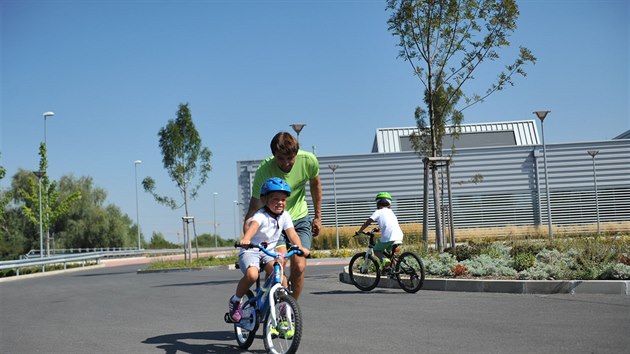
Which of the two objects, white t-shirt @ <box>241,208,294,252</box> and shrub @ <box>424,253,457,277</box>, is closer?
white t-shirt @ <box>241,208,294,252</box>

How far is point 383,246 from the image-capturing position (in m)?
12.1

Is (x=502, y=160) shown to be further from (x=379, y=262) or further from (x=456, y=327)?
(x=456, y=327)

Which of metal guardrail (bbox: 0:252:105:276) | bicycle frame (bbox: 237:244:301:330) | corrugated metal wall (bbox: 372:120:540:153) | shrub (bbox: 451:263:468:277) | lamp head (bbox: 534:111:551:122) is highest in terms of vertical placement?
corrugated metal wall (bbox: 372:120:540:153)

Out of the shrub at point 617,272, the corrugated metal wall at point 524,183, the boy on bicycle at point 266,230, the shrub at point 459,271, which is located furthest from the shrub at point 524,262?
the corrugated metal wall at point 524,183

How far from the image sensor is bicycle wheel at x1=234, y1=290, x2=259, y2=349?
6.28 metres

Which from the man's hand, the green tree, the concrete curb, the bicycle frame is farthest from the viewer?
the green tree

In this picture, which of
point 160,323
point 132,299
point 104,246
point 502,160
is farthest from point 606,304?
point 104,246

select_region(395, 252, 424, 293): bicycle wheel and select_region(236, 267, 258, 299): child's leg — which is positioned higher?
select_region(236, 267, 258, 299): child's leg

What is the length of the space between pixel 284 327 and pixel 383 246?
256 inches

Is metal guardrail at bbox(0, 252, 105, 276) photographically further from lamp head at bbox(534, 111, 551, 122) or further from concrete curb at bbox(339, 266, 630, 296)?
lamp head at bbox(534, 111, 551, 122)

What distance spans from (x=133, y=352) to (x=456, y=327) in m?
3.02

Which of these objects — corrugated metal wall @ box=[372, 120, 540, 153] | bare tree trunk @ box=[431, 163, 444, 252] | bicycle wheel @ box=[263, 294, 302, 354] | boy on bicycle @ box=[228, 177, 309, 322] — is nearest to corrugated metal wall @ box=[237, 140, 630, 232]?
corrugated metal wall @ box=[372, 120, 540, 153]

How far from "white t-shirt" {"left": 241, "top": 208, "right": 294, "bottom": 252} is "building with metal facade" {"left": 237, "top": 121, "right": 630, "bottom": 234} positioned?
38125mm

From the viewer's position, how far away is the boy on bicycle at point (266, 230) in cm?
626
